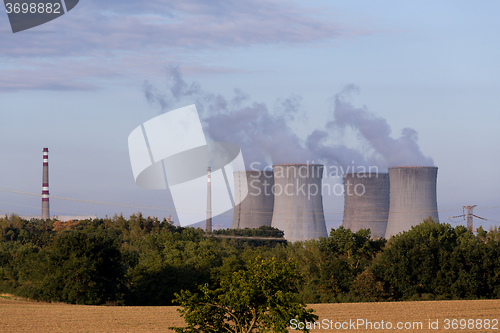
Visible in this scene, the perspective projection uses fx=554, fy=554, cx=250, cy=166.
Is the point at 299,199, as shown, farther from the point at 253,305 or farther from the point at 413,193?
the point at 253,305

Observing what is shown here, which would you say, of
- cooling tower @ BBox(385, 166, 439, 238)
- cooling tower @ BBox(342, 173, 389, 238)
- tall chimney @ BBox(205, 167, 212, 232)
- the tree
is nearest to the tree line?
cooling tower @ BBox(385, 166, 439, 238)

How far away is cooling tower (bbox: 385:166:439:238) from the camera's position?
33906mm

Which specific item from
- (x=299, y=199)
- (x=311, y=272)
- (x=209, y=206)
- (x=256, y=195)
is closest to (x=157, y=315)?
(x=311, y=272)

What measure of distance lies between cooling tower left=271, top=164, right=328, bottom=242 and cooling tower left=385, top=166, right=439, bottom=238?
5567mm

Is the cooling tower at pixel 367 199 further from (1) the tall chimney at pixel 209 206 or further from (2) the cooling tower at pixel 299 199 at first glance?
(1) the tall chimney at pixel 209 206

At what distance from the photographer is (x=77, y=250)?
23.2 metres

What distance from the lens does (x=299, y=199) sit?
126 ft

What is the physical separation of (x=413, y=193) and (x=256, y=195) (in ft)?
46.5

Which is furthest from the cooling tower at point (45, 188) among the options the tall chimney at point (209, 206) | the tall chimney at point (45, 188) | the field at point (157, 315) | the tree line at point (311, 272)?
the field at point (157, 315)

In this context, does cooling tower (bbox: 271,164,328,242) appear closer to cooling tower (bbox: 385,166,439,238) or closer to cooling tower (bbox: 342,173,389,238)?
cooling tower (bbox: 342,173,389,238)

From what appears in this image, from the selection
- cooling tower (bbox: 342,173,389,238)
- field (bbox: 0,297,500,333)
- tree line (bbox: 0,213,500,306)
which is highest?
cooling tower (bbox: 342,173,389,238)

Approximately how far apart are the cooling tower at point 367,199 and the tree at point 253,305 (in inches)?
1216

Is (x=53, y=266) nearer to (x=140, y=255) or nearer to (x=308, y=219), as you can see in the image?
(x=140, y=255)

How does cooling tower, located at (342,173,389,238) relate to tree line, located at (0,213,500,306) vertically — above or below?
above
